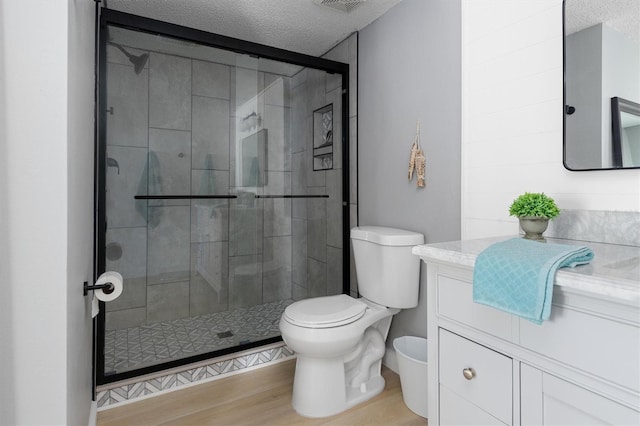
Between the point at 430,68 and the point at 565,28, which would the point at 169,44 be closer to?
the point at 430,68

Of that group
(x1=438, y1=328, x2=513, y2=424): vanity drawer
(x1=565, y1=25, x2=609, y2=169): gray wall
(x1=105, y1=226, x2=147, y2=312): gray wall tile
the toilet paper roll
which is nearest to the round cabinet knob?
(x1=438, y1=328, x2=513, y2=424): vanity drawer

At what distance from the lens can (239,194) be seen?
219 cm

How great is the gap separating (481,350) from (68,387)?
3.59 ft

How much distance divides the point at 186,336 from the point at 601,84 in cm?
232

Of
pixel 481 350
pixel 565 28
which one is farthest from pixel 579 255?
pixel 565 28

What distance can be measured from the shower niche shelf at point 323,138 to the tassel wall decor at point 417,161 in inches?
27.7

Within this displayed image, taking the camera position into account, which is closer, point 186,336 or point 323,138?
point 186,336

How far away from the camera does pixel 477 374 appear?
0.98 m

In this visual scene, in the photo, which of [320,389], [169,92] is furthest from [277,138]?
[320,389]

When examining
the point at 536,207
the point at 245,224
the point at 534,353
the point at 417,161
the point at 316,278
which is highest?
the point at 417,161

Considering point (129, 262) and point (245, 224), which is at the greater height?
point (245, 224)

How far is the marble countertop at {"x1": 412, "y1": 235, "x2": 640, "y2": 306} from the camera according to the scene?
2.14 ft

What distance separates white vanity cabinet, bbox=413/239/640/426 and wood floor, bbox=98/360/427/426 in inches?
27.1

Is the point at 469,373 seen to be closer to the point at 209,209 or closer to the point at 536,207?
the point at 536,207
